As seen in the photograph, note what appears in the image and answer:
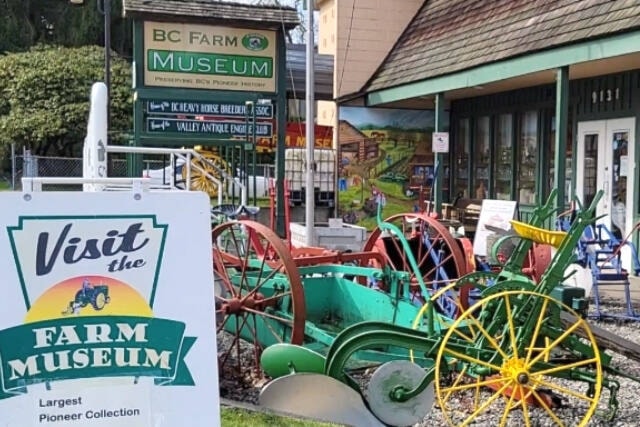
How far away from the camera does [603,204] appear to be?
11281 millimetres

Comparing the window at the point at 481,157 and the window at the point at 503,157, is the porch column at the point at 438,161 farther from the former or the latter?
the window at the point at 481,157

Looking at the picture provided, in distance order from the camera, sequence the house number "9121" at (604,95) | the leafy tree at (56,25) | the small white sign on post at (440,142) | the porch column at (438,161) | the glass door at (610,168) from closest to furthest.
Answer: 1. the glass door at (610,168)
2. the house number "9121" at (604,95)
3. the small white sign on post at (440,142)
4. the porch column at (438,161)
5. the leafy tree at (56,25)

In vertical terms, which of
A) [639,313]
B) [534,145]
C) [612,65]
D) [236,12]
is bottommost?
[639,313]

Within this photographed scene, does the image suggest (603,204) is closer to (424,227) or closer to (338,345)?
(424,227)

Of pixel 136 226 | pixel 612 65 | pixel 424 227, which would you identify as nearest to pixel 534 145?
pixel 612 65

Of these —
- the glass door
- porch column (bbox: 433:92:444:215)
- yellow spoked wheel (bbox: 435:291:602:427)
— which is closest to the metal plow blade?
yellow spoked wheel (bbox: 435:291:602:427)

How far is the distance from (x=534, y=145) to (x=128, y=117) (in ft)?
55.5

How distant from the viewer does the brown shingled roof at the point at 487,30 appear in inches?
351

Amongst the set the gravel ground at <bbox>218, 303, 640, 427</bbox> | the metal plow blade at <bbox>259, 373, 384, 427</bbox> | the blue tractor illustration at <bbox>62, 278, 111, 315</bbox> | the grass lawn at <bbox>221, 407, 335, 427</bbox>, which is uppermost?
the blue tractor illustration at <bbox>62, 278, 111, 315</bbox>

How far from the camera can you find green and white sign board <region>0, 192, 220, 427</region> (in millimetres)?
2576

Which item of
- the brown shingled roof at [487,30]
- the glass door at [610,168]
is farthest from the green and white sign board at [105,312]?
the glass door at [610,168]

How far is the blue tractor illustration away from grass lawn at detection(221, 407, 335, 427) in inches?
67.8

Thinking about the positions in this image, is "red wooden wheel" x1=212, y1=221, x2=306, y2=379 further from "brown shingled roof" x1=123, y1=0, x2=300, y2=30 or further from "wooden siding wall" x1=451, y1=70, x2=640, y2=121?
"brown shingled roof" x1=123, y1=0, x2=300, y2=30

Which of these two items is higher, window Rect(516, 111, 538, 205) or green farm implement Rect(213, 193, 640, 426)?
window Rect(516, 111, 538, 205)
